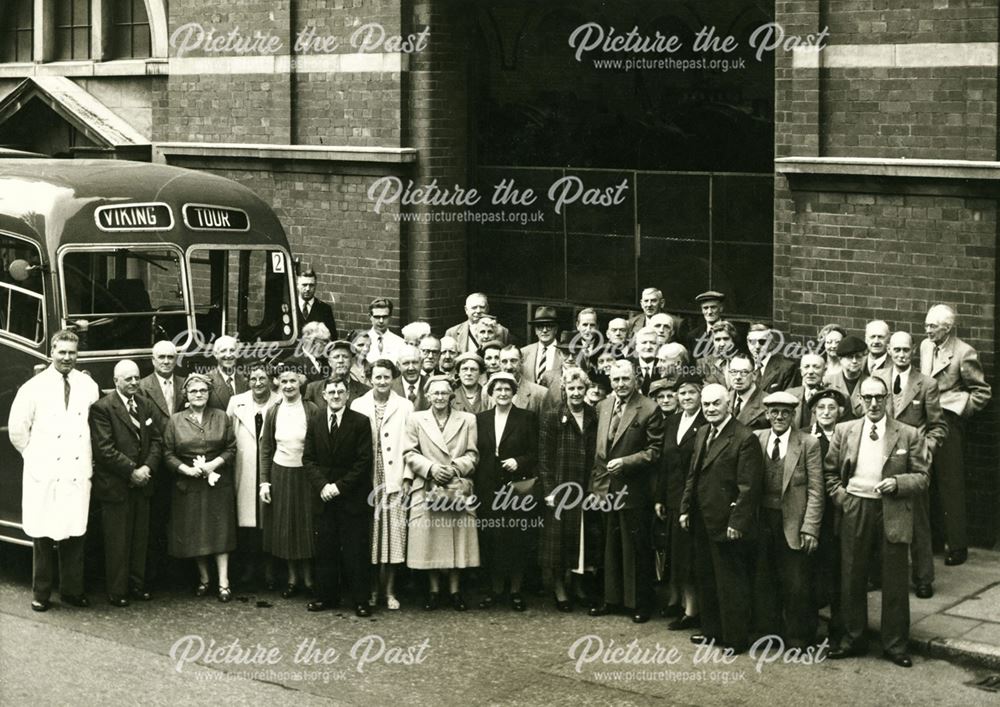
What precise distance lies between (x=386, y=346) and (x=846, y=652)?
17.1 ft

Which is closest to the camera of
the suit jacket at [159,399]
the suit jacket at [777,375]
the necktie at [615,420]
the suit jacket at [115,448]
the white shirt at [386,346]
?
the necktie at [615,420]

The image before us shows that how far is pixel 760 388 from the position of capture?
462 inches

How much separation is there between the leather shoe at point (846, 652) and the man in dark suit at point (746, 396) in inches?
68.0

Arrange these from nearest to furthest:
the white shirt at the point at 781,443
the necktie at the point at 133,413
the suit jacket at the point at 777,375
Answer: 1. the white shirt at the point at 781,443
2. the necktie at the point at 133,413
3. the suit jacket at the point at 777,375

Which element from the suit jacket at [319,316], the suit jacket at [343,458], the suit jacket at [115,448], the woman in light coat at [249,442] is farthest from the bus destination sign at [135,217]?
the suit jacket at [343,458]

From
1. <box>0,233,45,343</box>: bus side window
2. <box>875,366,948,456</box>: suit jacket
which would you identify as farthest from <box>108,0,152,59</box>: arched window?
<box>875,366,948,456</box>: suit jacket

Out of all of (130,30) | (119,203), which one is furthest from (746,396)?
(130,30)

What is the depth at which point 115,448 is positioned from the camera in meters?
11.5

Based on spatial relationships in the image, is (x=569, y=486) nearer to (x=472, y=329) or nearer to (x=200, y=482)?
(x=472, y=329)

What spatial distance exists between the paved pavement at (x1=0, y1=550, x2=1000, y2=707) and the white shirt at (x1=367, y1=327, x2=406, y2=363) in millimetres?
2769

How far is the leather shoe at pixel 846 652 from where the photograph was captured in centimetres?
1016

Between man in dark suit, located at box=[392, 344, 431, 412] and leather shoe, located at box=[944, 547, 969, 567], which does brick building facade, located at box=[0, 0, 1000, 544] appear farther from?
man in dark suit, located at box=[392, 344, 431, 412]

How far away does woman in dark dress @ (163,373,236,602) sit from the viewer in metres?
11.6

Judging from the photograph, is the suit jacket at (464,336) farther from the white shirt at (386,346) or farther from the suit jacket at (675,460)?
the suit jacket at (675,460)
